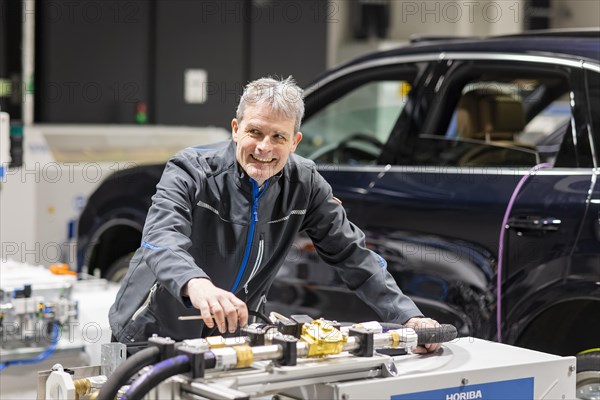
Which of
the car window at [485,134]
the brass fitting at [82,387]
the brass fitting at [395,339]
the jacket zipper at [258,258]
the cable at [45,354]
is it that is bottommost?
the cable at [45,354]

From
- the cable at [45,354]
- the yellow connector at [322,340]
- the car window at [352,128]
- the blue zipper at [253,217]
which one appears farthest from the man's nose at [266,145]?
the car window at [352,128]

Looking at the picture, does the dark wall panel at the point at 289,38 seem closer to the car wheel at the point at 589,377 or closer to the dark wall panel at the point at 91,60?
the dark wall panel at the point at 91,60

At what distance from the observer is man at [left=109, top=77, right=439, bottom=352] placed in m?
2.88

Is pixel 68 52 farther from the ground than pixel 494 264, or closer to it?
farther from the ground

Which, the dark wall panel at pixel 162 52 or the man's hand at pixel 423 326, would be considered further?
the dark wall panel at pixel 162 52

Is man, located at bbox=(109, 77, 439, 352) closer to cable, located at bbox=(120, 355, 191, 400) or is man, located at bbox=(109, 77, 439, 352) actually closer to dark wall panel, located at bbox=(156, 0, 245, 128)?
cable, located at bbox=(120, 355, 191, 400)

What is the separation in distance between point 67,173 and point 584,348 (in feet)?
14.0

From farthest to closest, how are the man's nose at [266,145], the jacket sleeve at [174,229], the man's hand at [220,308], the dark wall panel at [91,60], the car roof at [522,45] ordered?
the dark wall panel at [91,60]
the car roof at [522,45]
the man's nose at [266,145]
the jacket sleeve at [174,229]
the man's hand at [220,308]

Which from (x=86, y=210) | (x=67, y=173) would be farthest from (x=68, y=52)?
(x=86, y=210)

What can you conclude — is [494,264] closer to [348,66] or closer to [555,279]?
[555,279]

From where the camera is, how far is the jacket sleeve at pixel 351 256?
10.1 ft

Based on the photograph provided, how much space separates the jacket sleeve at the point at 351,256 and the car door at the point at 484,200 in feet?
3.06

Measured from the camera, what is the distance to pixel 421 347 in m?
2.78

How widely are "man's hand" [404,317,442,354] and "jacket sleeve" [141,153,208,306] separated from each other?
25.1 inches
